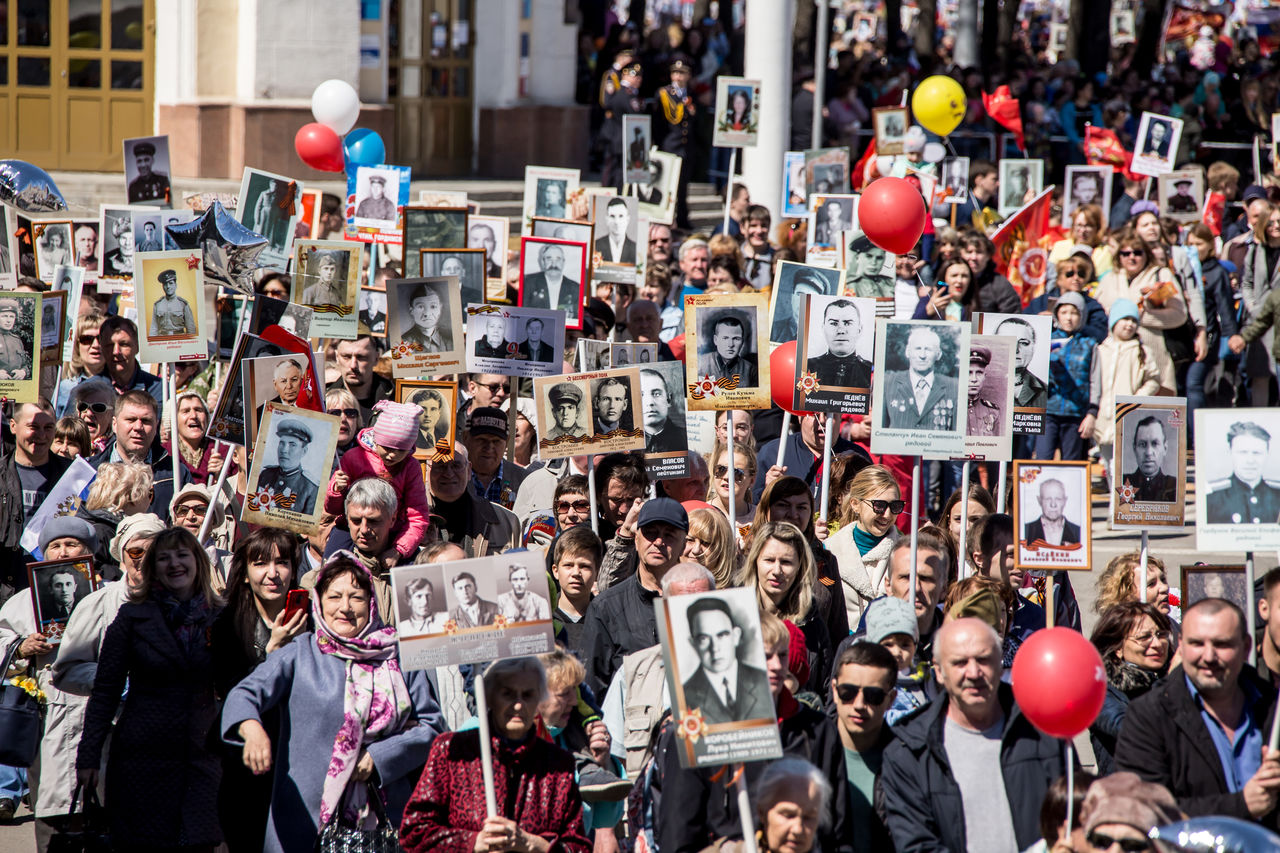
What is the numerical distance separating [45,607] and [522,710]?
8.13 ft

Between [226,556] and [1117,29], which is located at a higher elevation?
[1117,29]

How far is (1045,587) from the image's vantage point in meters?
7.37

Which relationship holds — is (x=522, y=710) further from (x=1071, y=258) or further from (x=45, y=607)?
(x=1071, y=258)

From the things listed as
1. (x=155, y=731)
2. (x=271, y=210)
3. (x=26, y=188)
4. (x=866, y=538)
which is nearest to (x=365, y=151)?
(x=271, y=210)

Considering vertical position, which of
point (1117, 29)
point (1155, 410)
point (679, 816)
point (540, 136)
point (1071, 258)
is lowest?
point (679, 816)

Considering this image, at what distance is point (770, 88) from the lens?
1894 cm

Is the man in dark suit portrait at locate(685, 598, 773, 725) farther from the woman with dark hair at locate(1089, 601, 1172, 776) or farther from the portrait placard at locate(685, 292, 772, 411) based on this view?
the portrait placard at locate(685, 292, 772, 411)

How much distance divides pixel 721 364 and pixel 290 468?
7.55 feet

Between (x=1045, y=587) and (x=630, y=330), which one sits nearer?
(x=1045, y=587)

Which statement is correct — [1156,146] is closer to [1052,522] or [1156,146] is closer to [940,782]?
[1052,522]

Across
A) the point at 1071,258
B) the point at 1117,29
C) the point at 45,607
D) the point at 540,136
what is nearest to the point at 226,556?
the point at 45,607

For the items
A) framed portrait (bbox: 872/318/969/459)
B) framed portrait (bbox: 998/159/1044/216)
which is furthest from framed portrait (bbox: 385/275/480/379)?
framed portrait (bbox: 998/159/1044/216)

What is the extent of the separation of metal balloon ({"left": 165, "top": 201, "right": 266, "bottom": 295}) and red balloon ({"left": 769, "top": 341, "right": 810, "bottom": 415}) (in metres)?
2.96

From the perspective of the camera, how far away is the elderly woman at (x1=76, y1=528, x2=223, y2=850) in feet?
19.4
